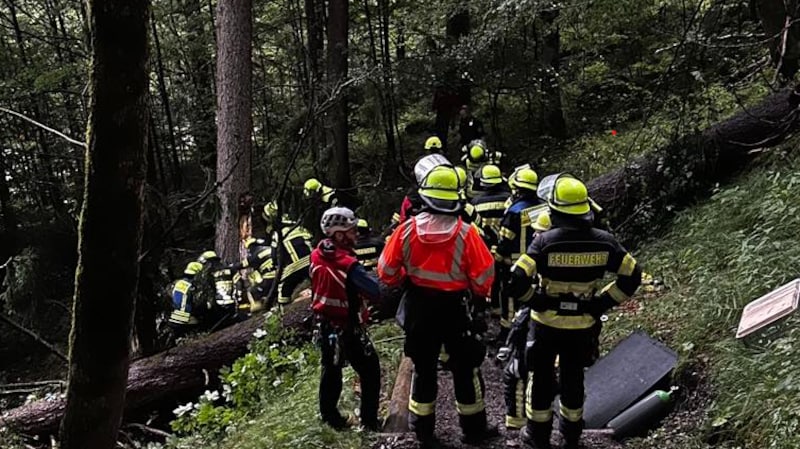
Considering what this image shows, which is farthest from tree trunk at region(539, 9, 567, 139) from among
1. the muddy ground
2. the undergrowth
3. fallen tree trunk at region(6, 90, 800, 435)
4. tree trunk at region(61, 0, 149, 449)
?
tree trunk at region(61, 0, 149, 449)

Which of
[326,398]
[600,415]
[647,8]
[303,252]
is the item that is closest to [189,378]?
[303,252]

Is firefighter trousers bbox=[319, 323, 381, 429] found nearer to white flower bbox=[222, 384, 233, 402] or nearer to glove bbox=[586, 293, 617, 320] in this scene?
glove bbox=[586, 293, 617, 320]

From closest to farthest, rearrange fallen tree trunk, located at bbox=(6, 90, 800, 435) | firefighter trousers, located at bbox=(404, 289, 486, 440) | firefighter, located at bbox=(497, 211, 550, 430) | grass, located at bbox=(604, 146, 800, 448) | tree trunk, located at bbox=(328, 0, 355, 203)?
grass, located at bbox=(604, 146, 800, 448), firefighter trousers, located at bbox=(404, 289, 486, 440), firefighter, located at bbox=(497, 211, 550, 430), fallen tree trunk, located at bbox=(6, 90, 800, 435), tree trunk, located at bbox=(328, 0, 355, 203)

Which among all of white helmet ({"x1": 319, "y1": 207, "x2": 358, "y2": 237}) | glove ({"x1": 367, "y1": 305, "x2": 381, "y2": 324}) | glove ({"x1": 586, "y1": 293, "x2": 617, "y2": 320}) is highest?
white helmet ({"x1": 319, "y1": 207, "x2": 358, "y2": 237})

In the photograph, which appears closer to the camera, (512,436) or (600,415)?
(512,436)

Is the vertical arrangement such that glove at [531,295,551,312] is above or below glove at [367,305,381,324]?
above

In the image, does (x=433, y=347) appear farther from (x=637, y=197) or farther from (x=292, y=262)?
(x=637, y=197)

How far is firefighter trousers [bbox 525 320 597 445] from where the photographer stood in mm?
5227

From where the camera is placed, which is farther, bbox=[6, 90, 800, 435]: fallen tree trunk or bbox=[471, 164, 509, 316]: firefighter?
bbox=[471, 164, 509, 316]: firefighter

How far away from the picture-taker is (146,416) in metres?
8.27

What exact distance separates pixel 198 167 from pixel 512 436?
17.5 m

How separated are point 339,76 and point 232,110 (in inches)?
177

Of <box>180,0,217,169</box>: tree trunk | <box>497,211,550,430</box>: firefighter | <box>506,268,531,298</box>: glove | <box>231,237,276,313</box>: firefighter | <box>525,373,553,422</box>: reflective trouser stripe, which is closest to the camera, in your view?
<box>506,268,531,298</box>: glove

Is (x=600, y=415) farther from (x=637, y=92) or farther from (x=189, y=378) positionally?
(x=637, y=92)
